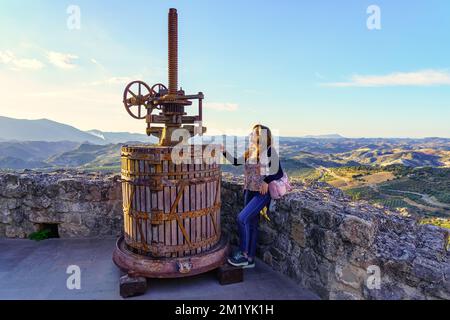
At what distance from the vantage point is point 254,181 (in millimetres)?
3812

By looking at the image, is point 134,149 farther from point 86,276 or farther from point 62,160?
point 62,160

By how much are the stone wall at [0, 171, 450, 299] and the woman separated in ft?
0.95

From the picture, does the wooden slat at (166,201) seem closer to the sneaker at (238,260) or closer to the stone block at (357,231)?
the sneaker at (238,260)

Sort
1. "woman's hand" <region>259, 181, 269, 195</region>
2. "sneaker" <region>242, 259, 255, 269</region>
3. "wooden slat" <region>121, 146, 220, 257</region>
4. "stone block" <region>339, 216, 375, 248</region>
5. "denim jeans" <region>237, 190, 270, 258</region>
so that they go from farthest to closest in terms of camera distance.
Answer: "sneaker" <region>242, 259, 255, 269</region> < "denim jeans" <region>237, 190, 270, 258</region> < "woman's hand" <region>259, 181, 269, 195</region> < "wooden slat" <region>121, 146, 220, 257</region> < "stone block" <region>339, 216, 375, 248</region>

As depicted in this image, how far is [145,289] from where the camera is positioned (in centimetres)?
339

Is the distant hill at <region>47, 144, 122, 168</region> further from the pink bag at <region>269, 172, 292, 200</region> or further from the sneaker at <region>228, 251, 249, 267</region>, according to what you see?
the pink bag at <region>269, 172, 292, 200</region>

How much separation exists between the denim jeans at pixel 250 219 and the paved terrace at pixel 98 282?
0.34 meters

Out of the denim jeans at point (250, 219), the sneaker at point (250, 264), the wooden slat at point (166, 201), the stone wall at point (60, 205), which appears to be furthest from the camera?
the stone wall at point (60, 205)

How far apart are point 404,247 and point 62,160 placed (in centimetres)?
13905

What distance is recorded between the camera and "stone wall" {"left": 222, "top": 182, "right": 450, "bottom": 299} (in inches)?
102

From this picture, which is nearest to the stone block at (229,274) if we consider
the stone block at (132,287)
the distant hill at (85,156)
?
the stone block at (132,287)

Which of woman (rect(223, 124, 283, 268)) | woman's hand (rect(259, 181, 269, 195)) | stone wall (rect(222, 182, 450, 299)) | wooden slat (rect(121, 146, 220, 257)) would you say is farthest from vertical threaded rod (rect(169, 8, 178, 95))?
stone wall (rect(222, 182, 450, 299))

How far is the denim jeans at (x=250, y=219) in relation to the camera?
3832mm

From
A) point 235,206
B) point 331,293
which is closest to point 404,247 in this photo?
point 331,293
